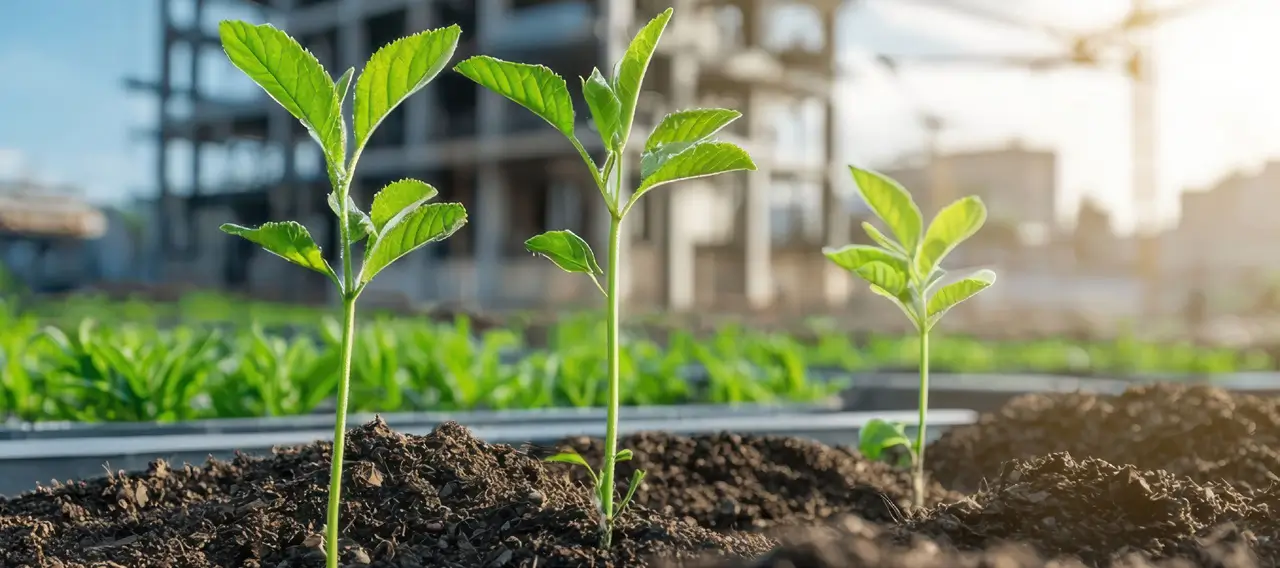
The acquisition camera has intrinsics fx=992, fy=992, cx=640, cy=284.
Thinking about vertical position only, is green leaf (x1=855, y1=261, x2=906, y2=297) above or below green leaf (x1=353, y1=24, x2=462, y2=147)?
below

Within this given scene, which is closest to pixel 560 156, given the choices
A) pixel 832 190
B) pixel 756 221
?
pixel 756 221

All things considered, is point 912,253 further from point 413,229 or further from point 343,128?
point 343,128

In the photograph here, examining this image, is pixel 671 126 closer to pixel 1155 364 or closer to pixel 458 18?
pixel 1155 364

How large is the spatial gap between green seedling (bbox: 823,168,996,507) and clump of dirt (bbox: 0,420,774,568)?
0.55m

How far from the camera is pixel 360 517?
5.27 ft

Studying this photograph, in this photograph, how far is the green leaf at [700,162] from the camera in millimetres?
1406

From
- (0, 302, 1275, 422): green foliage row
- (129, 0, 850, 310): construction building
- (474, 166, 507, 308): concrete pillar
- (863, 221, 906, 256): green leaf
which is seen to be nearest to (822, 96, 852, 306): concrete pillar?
(129, 0, 850, 310): construction building

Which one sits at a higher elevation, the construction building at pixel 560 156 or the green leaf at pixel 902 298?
the construction building at pixel 560 156

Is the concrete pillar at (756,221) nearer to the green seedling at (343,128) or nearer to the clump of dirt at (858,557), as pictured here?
the green seedling at (343,128)

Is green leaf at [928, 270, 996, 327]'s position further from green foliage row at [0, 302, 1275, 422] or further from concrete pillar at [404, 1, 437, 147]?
concrete pillar at [404, 1, 437, 147]

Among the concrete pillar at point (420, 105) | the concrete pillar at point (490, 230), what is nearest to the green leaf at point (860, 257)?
the concrete pillar at point (490, 230)

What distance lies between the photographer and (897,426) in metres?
2.26

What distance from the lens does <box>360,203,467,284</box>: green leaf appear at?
131 centimetres

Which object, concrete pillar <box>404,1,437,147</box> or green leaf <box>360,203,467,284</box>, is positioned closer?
green leaf <box>360,203,467,284</box>
